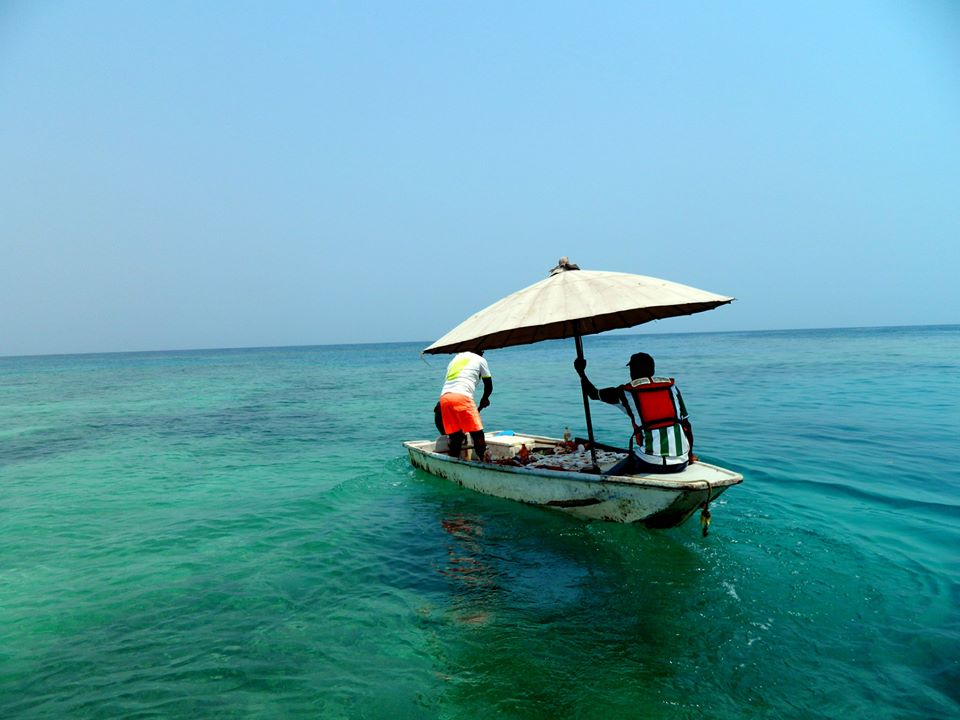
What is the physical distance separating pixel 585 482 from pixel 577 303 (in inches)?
102

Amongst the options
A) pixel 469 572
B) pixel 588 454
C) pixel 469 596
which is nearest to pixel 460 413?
pixel 588 454

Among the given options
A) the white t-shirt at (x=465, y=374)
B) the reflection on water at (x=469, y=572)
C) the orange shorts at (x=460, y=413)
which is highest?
the white t-shirt at (x=465, y=374)

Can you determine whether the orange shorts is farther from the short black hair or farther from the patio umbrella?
the short black hair

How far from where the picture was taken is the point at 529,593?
6.15 meters

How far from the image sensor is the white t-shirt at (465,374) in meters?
9.59

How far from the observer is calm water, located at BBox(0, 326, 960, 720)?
4.44m

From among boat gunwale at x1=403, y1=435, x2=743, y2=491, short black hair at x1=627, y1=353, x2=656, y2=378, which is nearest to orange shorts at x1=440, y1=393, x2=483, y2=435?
boat gunwale at x1=403, y1=435, x2=743, y2=491

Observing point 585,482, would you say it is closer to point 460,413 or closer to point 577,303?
point 577,303

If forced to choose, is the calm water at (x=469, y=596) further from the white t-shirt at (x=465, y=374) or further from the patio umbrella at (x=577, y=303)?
the patio umbrella at (x=577, y=303)

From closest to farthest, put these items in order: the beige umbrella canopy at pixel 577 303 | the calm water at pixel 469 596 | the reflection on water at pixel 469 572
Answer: the calm water at pixel 469 596 → the reflection on water at pixel 469 572 → the beige umbrella canopy at pixel 577 303

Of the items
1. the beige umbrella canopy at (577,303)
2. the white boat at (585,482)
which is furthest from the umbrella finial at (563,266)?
the white boat at (585,482)

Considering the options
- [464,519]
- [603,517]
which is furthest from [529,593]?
[464,519]

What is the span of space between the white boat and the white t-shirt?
1266mm

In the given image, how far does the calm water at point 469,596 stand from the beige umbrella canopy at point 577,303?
2956 millimetres
